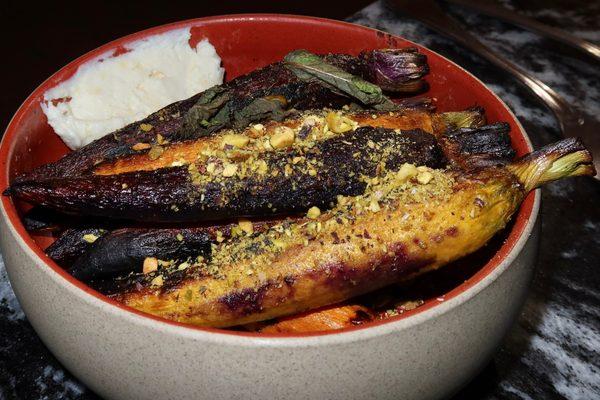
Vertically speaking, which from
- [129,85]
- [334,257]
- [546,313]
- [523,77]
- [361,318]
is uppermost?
[129,85]

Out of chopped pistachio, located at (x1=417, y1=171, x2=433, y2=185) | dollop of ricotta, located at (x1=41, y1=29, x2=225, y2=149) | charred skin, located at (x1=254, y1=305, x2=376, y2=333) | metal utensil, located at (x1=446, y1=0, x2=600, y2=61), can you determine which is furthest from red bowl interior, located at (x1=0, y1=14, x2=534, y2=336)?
metal utensil, located at (x1=446, y1=0, x2=600, y2=61)

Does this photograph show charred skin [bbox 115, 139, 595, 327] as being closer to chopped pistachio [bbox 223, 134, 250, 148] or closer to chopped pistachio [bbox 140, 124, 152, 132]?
chopped pistachio [bbox 223, 134, 250, 148]

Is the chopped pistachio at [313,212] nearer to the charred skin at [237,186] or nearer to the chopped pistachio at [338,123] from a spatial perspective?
the charred skin at [237,186]

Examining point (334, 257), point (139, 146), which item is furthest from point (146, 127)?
point (334, 257)

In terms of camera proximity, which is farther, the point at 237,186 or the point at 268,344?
the point at 237,186

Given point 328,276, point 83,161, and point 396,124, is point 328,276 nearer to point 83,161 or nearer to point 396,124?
point 396,124

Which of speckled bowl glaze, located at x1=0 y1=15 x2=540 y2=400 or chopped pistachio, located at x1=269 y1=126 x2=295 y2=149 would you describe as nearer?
speckled bowl glaze, located at x1=0 y1=15 x2=540 y2=400

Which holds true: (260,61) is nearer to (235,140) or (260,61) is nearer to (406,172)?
(235,140)
